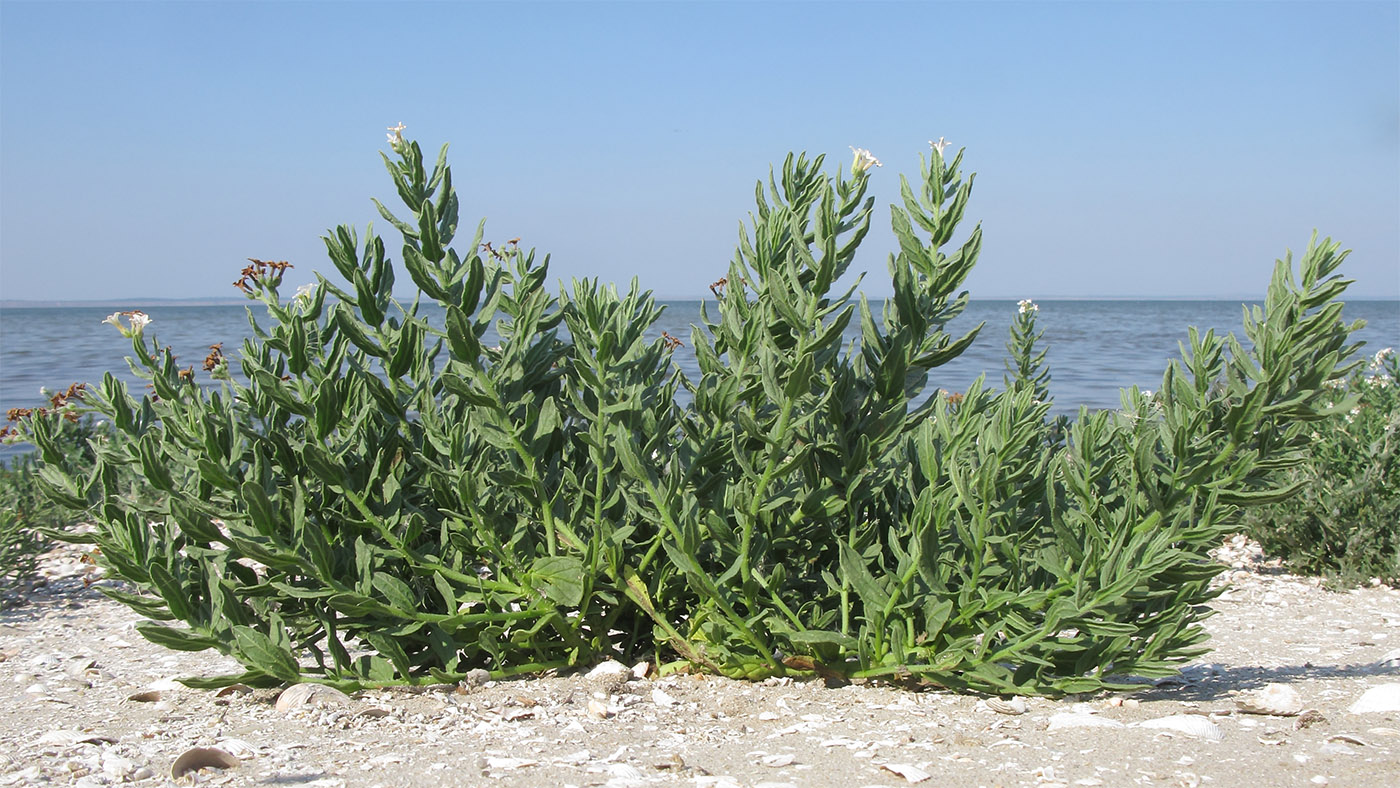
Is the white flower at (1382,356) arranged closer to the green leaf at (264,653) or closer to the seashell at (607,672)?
the seashell at (607,672)

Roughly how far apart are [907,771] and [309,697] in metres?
1.69

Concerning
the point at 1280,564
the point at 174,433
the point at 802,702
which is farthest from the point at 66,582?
the point at 1280,564

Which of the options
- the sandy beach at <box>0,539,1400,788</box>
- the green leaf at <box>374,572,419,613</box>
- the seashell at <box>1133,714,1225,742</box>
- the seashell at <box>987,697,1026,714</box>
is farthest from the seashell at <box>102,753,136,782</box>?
the seashell at <box>1133,714,1225,742</box>

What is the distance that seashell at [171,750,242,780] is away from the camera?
2413mm

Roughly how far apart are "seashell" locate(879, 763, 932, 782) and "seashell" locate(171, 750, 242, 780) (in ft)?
4.92

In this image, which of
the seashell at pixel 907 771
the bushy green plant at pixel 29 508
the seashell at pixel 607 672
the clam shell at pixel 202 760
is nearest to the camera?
the seashell at pixel 907 771

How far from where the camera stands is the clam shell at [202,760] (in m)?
2.41

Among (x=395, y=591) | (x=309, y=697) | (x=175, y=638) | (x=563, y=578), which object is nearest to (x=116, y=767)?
(x=175, y=638)

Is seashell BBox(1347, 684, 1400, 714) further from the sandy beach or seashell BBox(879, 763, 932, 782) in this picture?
seashell BBox(879, 763, 932, 782)

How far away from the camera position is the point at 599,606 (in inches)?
124

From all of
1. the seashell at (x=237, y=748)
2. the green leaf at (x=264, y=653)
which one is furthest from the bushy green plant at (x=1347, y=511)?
the seashell at (x=237, y=748)

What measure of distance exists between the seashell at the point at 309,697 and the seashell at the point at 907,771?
1515 millimetres

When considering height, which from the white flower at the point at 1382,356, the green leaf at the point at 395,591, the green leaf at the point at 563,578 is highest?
the white flower at the point at 1382,356

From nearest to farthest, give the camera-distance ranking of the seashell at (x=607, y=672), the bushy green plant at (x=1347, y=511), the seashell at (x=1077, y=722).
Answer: the seashell at (x=1077, y=722)
the seashell at (x=607, y=672)
the bushy green plant at (x=1347, y=511)
